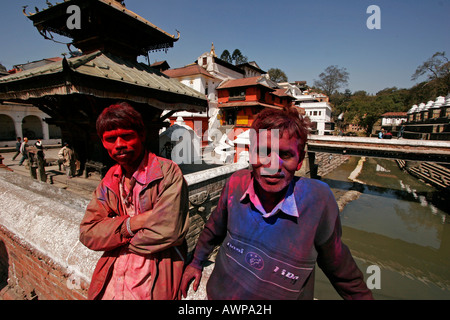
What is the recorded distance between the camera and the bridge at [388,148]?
1331 centimetres

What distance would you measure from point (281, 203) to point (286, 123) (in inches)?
20.2

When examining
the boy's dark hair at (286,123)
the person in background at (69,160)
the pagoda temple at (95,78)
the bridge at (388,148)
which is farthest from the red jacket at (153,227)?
the bridge at (388,148)

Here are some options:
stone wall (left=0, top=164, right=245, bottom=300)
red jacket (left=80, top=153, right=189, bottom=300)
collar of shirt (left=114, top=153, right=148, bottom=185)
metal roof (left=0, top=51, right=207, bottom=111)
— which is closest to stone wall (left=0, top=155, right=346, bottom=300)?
stone wall (left=0, top=164, right=245, bottom=300)

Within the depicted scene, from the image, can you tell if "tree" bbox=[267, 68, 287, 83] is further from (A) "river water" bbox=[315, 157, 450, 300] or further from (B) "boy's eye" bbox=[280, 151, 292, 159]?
(B) "boy's eye" bbox=[280, 151, 292, 159]

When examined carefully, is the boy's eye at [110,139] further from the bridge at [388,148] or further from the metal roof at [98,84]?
the bridge at [388,148]

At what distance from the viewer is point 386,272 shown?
31.9ft

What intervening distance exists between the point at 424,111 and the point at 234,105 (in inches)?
1154

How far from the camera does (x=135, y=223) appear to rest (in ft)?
4.74

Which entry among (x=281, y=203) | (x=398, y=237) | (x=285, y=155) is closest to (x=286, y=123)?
(x=285, y=155)

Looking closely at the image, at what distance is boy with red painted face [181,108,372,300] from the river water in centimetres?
861

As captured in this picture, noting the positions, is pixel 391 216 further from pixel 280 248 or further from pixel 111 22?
pixel 111 22

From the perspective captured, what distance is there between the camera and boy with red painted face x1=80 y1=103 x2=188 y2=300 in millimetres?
1432

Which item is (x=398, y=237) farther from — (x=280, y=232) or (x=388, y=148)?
(x=280, y=232)
